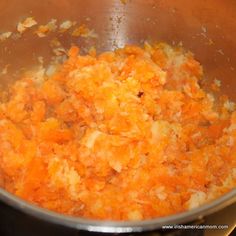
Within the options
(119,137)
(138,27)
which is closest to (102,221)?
(119,137)

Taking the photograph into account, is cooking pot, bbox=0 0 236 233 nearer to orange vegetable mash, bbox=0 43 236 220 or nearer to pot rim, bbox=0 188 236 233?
orange vegetable mash, bbox=0 43 236 220

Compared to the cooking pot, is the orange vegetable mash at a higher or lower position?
lower

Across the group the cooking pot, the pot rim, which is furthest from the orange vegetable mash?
the pot rim

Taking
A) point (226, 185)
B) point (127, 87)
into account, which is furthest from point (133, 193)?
point (127, 87)

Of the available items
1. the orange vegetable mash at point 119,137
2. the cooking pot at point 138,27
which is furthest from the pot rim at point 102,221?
the cooking pot at point 138,27

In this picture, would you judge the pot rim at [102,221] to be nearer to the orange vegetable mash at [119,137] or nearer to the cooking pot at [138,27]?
the orange vegetable mash at [119,137]

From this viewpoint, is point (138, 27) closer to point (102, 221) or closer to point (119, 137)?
point (119, 137)
